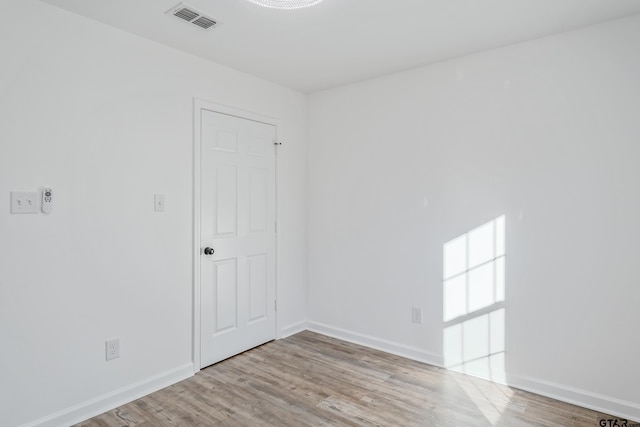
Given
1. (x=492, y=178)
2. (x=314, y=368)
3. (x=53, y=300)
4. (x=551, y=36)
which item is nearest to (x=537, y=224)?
(x=492, y=178)

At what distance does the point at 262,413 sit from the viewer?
236cm

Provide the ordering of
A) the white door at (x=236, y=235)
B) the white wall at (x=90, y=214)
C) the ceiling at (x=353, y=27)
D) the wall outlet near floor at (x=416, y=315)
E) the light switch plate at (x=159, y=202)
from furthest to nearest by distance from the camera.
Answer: the wall outlet near floor at (x=416, y=315)
the white door at (x=236, y=235)
the light switch plate at (x=159, y=202)
the ceiling at (x=353, y=27)
the white wall at (x=90, y=214)

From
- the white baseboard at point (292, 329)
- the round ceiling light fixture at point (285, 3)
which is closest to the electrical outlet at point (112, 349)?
the white baseboard at point (292, 329)

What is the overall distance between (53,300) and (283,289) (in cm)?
198

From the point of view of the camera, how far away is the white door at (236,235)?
3.02 m

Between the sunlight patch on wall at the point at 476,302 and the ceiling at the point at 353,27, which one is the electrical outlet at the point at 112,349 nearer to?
the ceiling at the point at 353,27

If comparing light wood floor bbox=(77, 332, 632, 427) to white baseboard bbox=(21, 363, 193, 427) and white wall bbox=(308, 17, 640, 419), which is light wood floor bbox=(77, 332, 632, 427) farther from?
white wall bbox=(308, 17, 640, 419)

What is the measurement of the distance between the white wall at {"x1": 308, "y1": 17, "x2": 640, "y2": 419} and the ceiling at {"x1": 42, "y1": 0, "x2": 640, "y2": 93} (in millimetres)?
228

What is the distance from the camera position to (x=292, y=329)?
3803 millimetres

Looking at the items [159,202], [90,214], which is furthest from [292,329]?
[90,214]

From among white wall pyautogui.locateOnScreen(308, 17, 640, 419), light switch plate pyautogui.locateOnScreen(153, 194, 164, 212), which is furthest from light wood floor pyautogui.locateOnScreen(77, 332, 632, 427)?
light switch plate pyautogui.locateOnScreen(153, 194, 164, 212)

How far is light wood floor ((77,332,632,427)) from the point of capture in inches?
89.7

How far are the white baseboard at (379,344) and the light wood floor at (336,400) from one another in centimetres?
8

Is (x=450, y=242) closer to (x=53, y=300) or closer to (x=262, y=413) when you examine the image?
(x=262, y=413)
